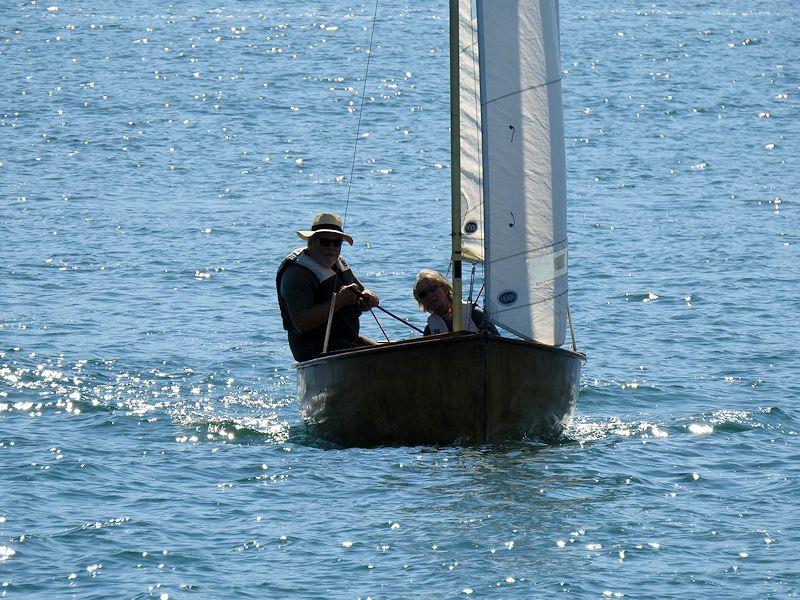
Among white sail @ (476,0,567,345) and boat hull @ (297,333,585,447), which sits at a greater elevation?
white sail @ (476,0,567,345)

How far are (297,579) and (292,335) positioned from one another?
3.79 meters

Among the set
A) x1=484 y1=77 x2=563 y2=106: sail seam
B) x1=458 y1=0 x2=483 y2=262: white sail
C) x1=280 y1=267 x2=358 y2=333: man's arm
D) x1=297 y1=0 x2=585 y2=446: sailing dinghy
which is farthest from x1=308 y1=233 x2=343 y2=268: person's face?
x1=484 y1=77 x2=563 y2=106: sail seam

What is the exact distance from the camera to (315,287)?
41.8ft

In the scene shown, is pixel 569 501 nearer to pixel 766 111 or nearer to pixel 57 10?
pixel 766 111

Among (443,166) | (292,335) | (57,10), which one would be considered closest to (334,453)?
(292,335)

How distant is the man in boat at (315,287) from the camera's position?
1262 cm

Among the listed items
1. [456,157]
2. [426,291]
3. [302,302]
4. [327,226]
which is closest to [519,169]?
[456,157]

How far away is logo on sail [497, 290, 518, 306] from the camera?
39.0 feet

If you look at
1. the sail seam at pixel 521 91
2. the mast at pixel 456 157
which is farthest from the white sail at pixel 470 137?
the sail seam at pixel 521 91

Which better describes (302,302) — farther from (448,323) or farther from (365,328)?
(365,328)

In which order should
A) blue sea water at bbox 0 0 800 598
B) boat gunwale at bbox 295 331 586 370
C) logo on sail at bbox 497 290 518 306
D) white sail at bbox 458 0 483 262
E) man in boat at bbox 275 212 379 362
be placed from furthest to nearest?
1. man in boat at bbox 275 212 379 362
2. white sail at bbox 458 0 483 262
3. logo on sail at bbox 497 290 518 306
4. boat gunwale at bbox 295 331 586 370
5. blue sea water at bbox 0 0 800 598

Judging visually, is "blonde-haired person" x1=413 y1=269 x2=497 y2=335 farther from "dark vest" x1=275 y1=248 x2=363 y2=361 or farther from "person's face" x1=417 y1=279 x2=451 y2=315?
"dark vest" x1=275 y1=248 x2=363 y2=361

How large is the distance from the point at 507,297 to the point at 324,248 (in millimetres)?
1732

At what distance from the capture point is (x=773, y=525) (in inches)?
425
